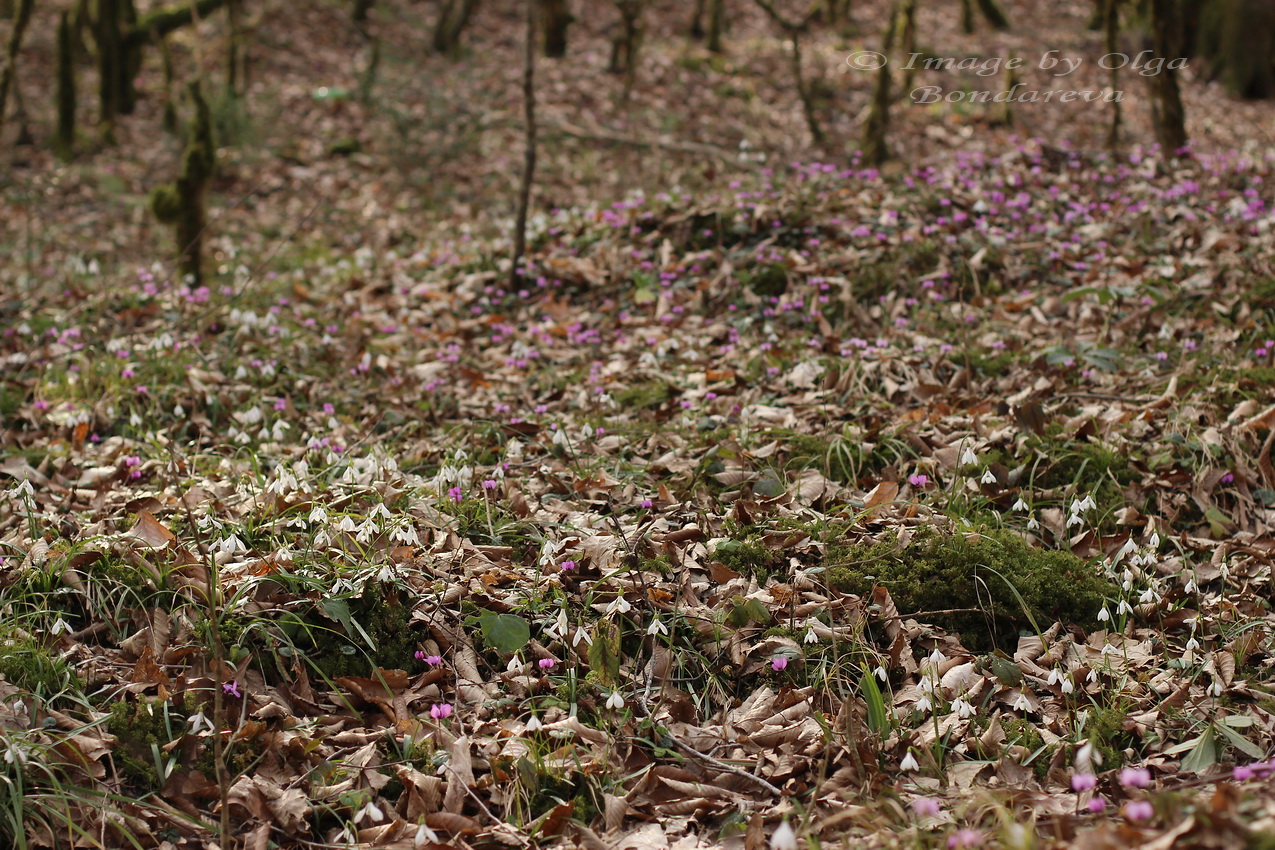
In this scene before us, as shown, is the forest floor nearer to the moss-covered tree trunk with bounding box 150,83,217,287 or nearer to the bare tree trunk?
the bare tree trunk

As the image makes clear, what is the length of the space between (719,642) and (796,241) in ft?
15.5

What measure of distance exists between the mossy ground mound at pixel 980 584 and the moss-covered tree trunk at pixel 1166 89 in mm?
7109

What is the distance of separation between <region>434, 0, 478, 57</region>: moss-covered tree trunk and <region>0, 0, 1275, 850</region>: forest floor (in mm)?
9083

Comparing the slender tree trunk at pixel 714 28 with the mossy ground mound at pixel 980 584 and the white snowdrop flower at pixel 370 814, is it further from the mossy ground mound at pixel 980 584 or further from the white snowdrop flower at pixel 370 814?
the white snowdrop flower at pixel 370 814

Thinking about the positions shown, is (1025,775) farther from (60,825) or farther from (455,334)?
(455,334)

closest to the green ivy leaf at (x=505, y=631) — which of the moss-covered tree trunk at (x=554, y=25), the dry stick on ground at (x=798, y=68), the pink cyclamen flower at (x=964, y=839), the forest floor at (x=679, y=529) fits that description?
the forest floor at (x=679, y=529)

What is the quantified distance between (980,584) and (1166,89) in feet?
25.2

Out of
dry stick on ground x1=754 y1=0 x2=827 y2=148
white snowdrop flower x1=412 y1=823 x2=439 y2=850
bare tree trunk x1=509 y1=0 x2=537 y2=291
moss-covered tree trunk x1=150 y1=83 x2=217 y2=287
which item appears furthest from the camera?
dry stick on ground x1=754 y1=0 x2=827 y2=148

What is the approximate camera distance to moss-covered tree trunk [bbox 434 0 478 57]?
16.0m

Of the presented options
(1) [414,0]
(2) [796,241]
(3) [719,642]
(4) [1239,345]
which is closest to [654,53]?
(1) [414,0]

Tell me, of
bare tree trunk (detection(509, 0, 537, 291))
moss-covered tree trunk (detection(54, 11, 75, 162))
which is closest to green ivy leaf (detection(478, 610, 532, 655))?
bare tree trunk (detection(509, 0, 537, 291))

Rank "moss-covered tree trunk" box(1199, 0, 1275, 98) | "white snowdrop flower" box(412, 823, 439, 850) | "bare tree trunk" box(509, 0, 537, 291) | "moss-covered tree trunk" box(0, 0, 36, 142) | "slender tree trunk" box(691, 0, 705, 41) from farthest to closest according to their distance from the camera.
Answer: "slender tree trunk" box(691, 0, 705, 41) < "moss-covered tree trunk" box(1199, 0, 1275, 98) < "moss-covered tree trunk" box(0, 0, 36, 142) < "bare tree trunk" box(509, 0, 537, 291) < "white snowdrop flower" box(412, 823, 439, 850)

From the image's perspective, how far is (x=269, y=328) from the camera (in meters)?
6.48

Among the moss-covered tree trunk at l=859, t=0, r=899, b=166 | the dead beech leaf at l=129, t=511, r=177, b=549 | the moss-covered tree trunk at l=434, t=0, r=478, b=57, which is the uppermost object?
the moss-covered tree trunk at l=434, t=0, r=478, b=57
